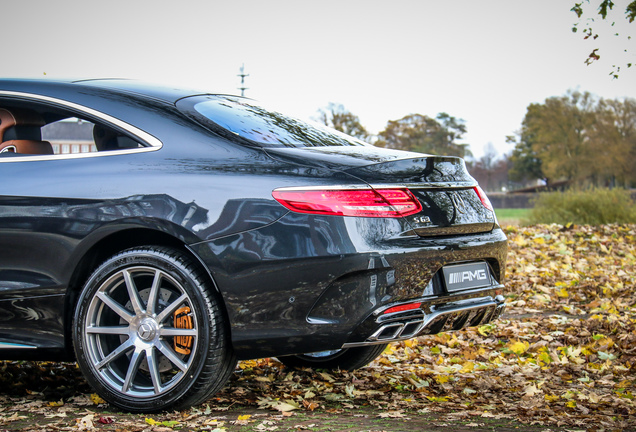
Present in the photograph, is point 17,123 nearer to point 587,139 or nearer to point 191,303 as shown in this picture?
point 191,303

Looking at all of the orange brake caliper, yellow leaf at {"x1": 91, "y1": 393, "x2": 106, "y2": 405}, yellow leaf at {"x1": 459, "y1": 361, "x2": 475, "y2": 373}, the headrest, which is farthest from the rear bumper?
the headrest

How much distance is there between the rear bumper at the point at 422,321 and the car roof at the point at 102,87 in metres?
1.56

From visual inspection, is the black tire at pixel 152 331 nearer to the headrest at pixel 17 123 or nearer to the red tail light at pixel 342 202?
the red tail light at pixel 342 202

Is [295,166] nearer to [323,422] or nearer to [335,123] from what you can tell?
[323,422]

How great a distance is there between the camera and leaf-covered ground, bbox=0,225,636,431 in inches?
Result: 141

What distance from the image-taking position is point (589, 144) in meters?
76.5

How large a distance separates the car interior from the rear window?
465mm

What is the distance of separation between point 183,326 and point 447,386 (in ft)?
5.68

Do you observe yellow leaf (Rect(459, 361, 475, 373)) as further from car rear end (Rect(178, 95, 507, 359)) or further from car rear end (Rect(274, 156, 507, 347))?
car rear end (Rect(178, 95, 507, 359))

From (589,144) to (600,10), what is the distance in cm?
7315

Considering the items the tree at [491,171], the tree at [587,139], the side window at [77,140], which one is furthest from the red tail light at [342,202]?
the tree at [491,171]

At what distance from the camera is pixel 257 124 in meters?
3.82

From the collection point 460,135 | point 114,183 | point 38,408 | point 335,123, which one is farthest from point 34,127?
point 460,135

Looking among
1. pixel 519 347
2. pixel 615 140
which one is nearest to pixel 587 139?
pixel 615 140
